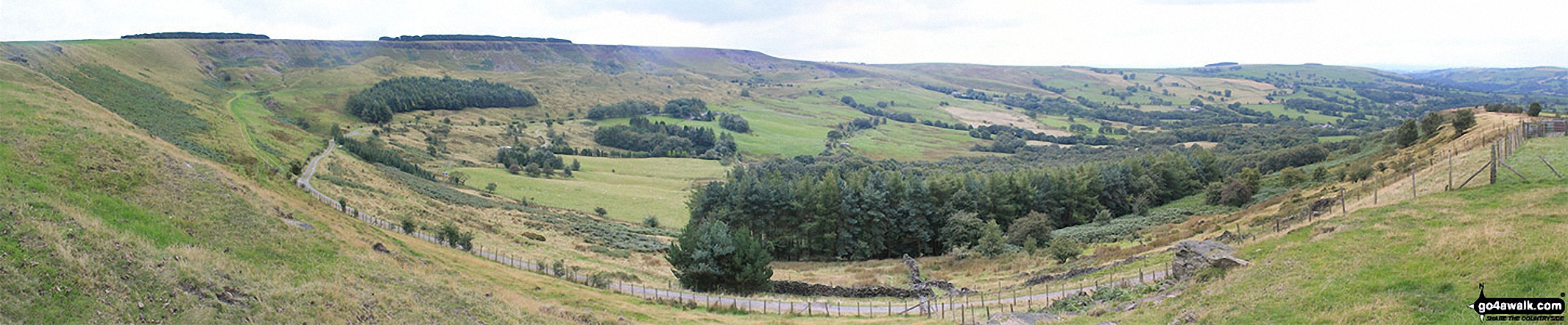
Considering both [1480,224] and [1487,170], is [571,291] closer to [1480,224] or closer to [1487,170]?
[1480,224]

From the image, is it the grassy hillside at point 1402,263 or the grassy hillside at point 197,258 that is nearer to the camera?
the grassy hillside at point 1402,263

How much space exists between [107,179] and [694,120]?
16983cm

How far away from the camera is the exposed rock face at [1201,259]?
84.1 ft

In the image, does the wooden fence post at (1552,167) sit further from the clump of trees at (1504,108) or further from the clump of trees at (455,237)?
the clump of trees at (455,237)

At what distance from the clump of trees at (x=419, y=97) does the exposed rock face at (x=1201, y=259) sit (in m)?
155

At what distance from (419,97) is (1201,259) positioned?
177520mm

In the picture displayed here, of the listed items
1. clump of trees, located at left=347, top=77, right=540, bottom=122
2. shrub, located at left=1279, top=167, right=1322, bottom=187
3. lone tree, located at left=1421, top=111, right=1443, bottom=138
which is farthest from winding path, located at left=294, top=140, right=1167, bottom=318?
clump of trees, located at left=347, top=77, right=540, bottom=122

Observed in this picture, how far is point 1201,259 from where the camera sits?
1037 inches

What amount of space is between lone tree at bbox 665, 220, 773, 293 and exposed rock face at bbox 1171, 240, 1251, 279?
67.2 feet

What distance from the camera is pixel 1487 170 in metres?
32.6

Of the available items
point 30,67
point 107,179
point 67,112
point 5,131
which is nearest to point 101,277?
point 107,179

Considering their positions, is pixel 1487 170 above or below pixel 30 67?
below

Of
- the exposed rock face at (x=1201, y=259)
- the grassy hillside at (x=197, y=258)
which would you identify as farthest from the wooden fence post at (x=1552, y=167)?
the grassy hillside at (x=197, y=258)

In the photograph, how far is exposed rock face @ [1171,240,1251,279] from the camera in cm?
2564
